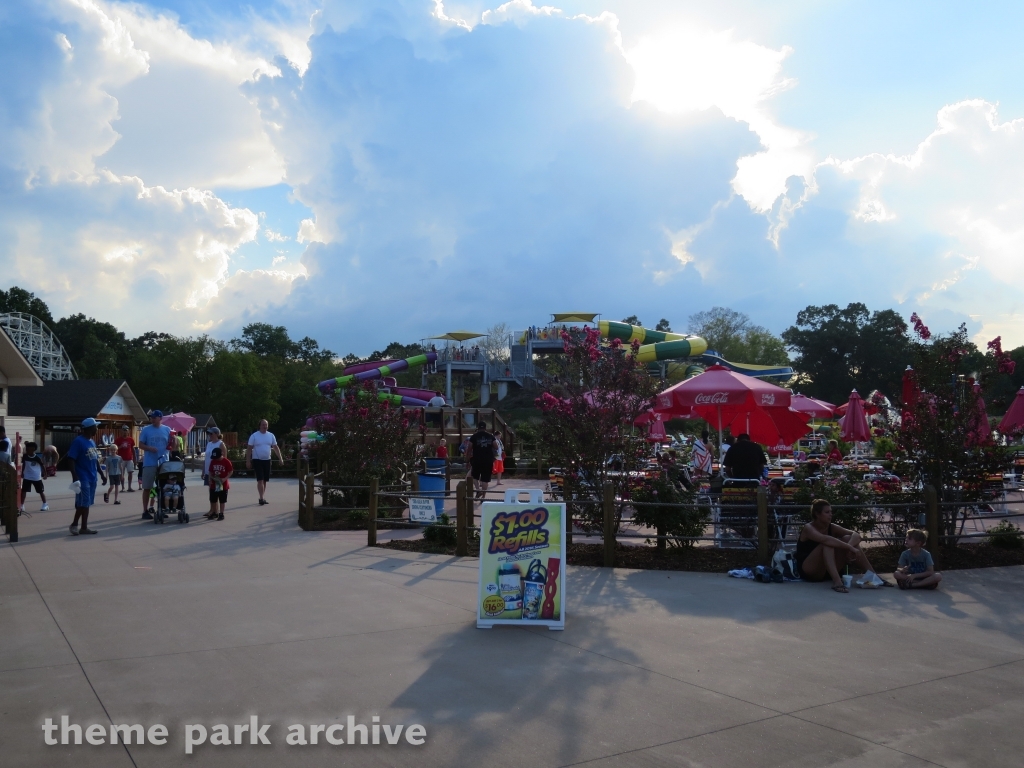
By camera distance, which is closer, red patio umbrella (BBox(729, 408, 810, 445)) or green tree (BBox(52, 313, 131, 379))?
red patio umbrella (BBox(729, 408, 810, 445))

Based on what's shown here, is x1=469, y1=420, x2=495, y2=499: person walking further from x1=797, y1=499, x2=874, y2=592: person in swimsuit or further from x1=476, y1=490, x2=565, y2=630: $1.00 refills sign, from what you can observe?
x1=476, y1=490, x2=565, y2=630: $1.00 refills sign

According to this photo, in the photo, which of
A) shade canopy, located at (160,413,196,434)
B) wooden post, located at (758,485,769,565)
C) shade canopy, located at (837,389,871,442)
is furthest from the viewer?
shade canopy, located at (160,413,196,434)

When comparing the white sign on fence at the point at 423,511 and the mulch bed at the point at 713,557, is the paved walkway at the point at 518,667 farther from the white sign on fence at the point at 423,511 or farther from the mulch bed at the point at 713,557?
the white sign on fence at the point at 423,511

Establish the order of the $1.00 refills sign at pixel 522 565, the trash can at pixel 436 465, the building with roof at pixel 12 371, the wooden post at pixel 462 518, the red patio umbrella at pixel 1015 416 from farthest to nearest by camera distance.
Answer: the building with roof at pixel 12 371
the trash can at pixel 436 465
the red patio umbrella at pixel 1015 416
the wooden post at pixel 462 518
the $1.00 refills sign at pixel 522 565

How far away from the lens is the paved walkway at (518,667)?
14.2 ft

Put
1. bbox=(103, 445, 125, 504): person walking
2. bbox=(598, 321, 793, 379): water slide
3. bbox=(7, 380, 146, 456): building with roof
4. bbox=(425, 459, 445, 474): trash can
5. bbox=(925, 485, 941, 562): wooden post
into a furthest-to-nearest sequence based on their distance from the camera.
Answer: bbox=(598, 321, 793, 379): water slide, bbox=(7, 380, 146, 456): building with roof, bbox=(103, 445, 125, 504): person walking, bbox=(425, 459, 445, 474): trash can, bbox=(925, 485, 941, 562): wooden post

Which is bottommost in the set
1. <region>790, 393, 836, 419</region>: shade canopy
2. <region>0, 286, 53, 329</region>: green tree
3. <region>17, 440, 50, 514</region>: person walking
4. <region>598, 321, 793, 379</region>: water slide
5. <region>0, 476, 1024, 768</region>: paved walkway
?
<region>0, 476, 1024, 768</region>: paved walkway

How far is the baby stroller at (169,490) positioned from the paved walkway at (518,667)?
4.52 metres

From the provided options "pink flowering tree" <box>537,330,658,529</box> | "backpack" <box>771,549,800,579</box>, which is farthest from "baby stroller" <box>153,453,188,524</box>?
"backpack" <box>771,549,800,579</box>

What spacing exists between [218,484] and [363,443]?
2.70 meters

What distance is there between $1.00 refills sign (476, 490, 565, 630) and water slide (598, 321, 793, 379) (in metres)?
34.6

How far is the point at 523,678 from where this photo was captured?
5.51 metres

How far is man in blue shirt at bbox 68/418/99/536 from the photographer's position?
39.6 ft

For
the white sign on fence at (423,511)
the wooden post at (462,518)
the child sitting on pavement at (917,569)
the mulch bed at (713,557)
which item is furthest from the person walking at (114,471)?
the child sitting on pavement at (917,569)
